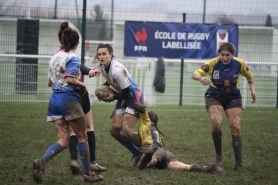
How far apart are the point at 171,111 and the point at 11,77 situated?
4733 mm

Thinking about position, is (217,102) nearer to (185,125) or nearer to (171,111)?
(185,125)

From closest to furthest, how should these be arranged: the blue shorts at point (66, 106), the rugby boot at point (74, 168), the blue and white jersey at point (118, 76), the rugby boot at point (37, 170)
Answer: the rugby boot at point (37, 170)
the blue shorts at point (66, 106)
the rugby boot at point (74, 168)
the blue and white jersey at point (118, 76)

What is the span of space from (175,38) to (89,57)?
8.87 ft

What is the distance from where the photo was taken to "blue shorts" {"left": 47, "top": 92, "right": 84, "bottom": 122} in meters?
6.50

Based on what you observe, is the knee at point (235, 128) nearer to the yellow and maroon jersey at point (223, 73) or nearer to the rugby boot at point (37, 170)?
the yellow and maroon jersey at point (223, 73)

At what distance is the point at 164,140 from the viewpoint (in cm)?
1038

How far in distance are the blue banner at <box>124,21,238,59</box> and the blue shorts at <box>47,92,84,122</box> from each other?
8847mm

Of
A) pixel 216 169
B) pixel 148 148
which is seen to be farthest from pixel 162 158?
pixel 216 169

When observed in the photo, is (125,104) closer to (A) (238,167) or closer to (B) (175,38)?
(A) (238,167)

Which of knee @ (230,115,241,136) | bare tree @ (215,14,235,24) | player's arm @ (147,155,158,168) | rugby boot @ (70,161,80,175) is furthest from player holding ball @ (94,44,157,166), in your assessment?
bare tree @ (215,14,235,24)

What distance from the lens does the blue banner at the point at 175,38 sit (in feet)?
50.2

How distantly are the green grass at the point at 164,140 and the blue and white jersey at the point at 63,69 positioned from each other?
1.19 metres

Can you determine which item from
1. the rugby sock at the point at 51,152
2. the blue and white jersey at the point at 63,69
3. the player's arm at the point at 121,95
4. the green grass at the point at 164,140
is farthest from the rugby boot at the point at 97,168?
the blue and white jersey at the point at 63,69

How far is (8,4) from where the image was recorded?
46.8 feet
